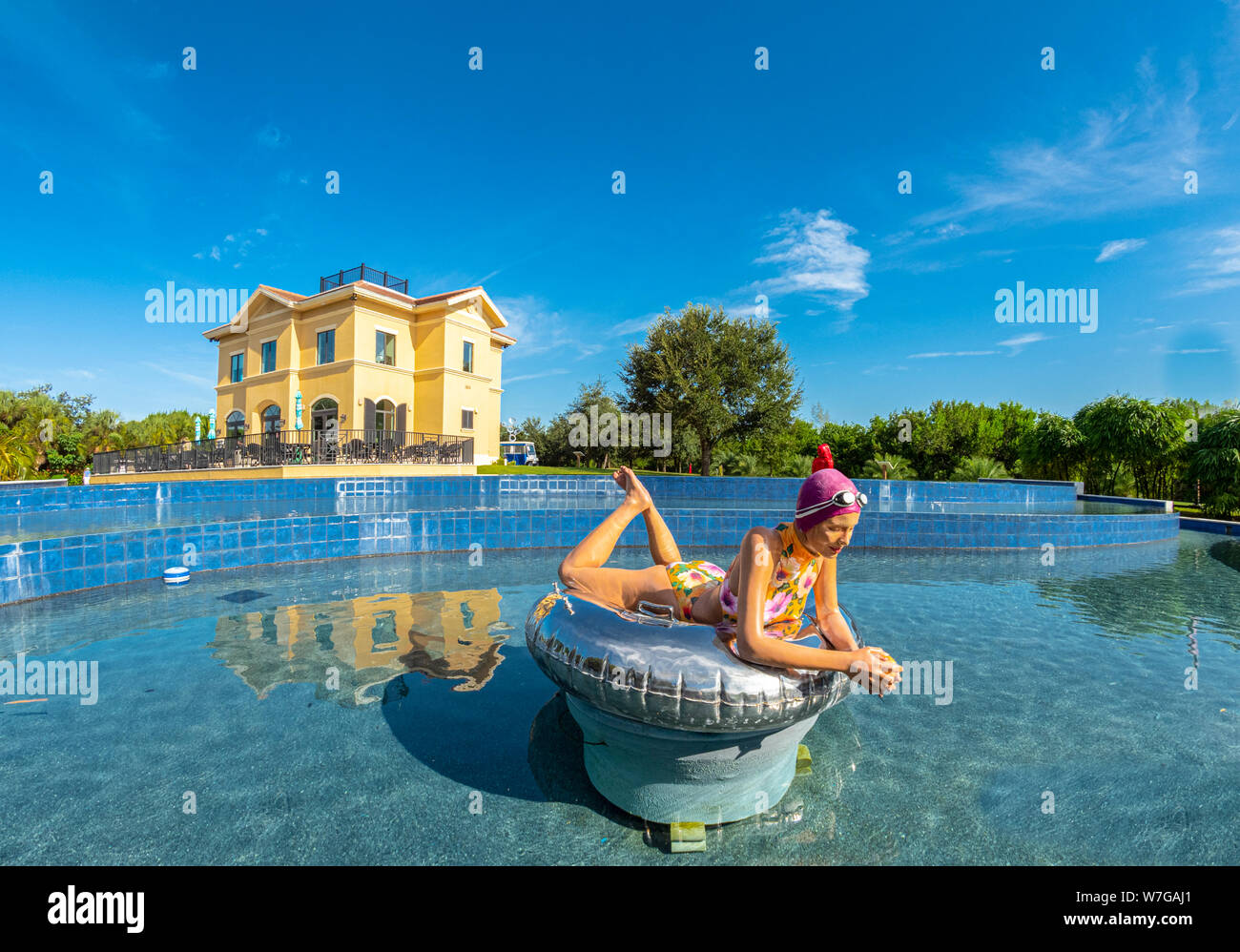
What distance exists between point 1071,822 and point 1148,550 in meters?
11.9

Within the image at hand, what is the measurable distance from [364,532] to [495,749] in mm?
6924

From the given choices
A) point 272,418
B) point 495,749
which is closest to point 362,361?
point 272,418

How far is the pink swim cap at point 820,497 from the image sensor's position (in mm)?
2205

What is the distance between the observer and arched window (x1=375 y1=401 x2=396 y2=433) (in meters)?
26.4

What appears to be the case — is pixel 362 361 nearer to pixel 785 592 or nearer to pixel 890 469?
pixel 890 469

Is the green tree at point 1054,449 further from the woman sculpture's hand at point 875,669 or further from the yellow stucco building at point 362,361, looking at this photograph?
the woman sculpture's hand at point 875,669

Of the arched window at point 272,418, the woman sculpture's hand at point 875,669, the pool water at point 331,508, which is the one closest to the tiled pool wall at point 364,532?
the pool water at point 331,508

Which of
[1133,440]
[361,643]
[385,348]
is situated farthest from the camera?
[385,348]

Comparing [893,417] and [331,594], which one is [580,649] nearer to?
[331,594]

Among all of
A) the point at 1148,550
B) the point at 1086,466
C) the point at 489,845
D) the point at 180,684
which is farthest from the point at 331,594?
the point at 1086,466

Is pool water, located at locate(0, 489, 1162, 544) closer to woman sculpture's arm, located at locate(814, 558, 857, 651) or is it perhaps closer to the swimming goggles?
woman sculpture's arm, located at locate(814, 558, 857, 651)

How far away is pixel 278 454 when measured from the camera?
2091 cm

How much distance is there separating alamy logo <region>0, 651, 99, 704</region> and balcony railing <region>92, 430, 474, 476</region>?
16.8 meters
